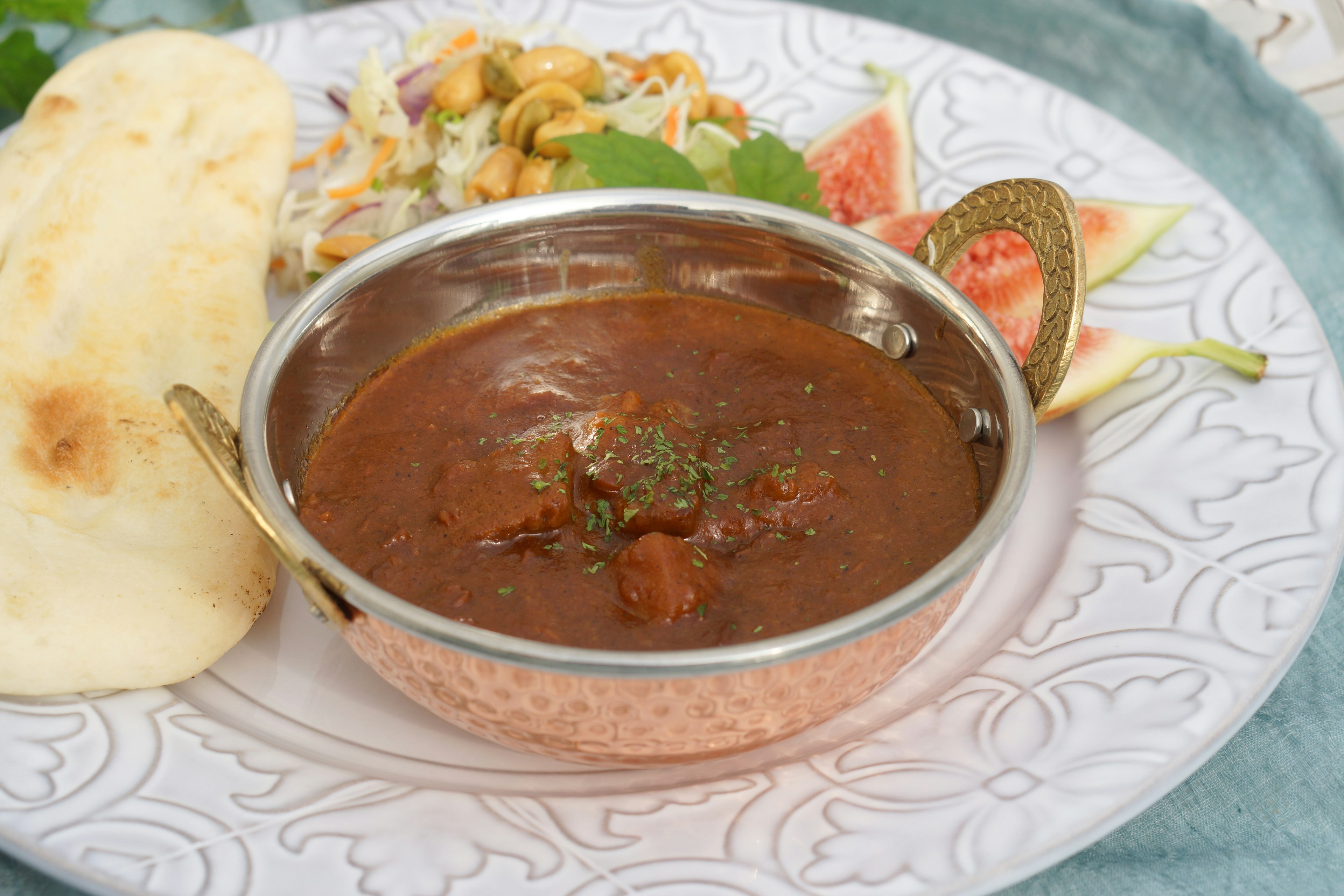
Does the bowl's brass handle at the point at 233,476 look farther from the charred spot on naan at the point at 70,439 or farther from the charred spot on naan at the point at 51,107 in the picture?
the charred spot on naan at the point at 51,107

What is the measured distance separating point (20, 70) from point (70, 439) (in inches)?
120

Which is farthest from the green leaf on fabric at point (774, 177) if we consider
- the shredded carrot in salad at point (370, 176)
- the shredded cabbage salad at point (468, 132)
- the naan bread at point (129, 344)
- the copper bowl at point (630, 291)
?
the naan bread at point (129, 344)

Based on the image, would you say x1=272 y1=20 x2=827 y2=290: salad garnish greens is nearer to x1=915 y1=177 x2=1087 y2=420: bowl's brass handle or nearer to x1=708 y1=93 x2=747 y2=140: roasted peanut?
x1=708 y1=93 x2=747 y2=140: roasted peanut

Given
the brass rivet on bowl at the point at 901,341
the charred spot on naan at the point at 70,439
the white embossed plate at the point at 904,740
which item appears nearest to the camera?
the white embossed plate at the point at 904,740

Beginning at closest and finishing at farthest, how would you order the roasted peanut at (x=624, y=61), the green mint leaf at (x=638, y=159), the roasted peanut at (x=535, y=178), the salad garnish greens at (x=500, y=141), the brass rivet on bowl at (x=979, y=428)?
the brass rivet on bowl at (x=979, y=428) < the green mint leaf at (x=638, y=159) < the salad garnish greens at (x=500, y=141) < the roasted peanut at (x=535, y=178) < the roasted peanut at (x=624, y=61)

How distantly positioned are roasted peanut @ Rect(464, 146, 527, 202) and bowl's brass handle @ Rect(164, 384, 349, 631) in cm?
232

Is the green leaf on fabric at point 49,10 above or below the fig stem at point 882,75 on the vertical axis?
below

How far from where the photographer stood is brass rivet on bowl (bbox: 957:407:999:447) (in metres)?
3.22

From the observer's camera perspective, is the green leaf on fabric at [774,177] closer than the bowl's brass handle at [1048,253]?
No

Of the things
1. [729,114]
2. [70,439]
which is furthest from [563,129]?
[70,439]

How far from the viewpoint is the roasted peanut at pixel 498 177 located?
479 centimetres

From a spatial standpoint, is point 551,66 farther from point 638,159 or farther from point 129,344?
point 129,344

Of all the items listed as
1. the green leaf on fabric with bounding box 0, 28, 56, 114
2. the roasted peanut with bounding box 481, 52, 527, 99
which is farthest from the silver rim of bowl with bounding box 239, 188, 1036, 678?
the green leaf on fabric with bounding box 0, 28, 56, 114

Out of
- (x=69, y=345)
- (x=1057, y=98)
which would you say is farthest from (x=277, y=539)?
(x=1057, y=98)
